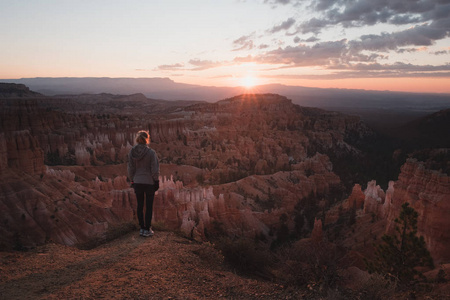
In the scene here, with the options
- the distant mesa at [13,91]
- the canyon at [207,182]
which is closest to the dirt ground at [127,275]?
the canyon at [207,182]

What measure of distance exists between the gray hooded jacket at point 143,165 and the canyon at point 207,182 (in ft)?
8.34

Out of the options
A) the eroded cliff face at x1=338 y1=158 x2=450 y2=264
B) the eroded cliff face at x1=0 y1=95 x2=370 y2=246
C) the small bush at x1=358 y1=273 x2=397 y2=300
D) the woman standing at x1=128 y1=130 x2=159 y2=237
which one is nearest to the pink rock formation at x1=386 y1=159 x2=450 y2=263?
the eroded cliff face at x1=338 y1=158 x2=450 y2=264

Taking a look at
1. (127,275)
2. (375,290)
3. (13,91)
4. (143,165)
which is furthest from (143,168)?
(13,91)

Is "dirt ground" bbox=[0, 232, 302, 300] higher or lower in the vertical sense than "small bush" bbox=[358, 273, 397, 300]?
lower

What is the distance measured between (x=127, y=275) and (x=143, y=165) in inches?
95.4

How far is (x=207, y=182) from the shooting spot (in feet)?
130

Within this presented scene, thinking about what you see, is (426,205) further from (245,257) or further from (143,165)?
(143,165)

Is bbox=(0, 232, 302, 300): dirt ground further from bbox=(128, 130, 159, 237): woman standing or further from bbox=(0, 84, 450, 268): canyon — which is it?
bbox=(0, 84, 450, 268): canyon

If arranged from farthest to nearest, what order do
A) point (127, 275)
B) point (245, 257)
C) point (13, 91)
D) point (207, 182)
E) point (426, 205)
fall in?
point (13, 91)
point (207, 182)
point (426, 205)
point (245, 257)
point (127, 275)

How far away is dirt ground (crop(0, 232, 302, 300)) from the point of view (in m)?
4.47

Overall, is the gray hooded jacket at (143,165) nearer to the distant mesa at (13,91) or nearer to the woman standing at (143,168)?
the woman standing at (143,168)

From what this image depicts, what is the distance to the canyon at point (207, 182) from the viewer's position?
1705cm

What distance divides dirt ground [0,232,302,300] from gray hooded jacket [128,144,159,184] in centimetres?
148

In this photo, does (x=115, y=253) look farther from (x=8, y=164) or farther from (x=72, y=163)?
(x=72, y=163)
